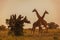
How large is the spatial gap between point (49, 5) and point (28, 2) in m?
0.31

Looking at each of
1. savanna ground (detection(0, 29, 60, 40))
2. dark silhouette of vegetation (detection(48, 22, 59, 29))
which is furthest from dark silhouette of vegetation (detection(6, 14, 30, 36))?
dark silhouette of vegetation (detection(48, 22, 59, 29))

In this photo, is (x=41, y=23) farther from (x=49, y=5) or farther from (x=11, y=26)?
(x=49, y=5)

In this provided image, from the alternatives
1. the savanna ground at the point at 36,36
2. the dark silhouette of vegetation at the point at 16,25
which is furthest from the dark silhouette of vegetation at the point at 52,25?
the dark silhouette of vegetation at the point at 16,25

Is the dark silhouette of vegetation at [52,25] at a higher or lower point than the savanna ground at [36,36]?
higher

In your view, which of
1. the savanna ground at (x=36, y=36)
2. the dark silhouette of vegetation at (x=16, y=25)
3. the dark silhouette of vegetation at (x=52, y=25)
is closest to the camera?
the savanna ground at (x=36, y=36)

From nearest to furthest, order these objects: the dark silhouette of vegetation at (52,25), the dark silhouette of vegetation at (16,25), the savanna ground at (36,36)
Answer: the savanna ground at (36,36), the dark silhouette of vegetation at (16,25), the dark silhouette of vegetation at (52,25)

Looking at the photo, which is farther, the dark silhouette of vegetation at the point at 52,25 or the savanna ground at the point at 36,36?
the dark silhouette of vegetation at the point at 52,25

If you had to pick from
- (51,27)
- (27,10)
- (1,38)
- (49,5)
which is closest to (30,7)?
(27,10)

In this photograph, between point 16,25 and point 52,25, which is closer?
point 16,25

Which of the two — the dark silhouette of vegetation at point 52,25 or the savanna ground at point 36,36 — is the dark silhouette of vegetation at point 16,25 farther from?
the dark silhouette of vegetation at point 52,25

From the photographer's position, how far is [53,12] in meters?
3.15

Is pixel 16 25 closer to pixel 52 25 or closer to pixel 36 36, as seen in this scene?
pixel 36 36

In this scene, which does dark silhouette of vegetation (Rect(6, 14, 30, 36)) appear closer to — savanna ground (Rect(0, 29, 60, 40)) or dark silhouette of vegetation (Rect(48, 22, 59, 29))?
savanna ground (Rect(0, 29, 60, 40))

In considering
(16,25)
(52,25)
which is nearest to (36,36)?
(16,25)
